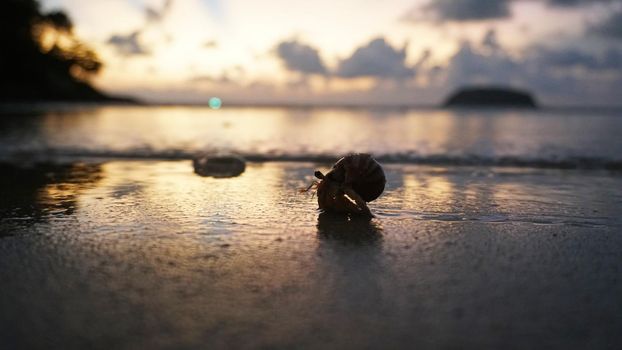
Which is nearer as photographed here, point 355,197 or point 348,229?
point 348,229

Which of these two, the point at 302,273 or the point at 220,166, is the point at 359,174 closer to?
the point at 302,273

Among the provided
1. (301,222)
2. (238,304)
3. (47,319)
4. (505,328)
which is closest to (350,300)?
(238,304)

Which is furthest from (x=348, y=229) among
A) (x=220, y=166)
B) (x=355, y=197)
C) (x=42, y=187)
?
(x=220, y=166)

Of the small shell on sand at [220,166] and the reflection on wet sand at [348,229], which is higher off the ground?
the small shell on sand at [220,166]

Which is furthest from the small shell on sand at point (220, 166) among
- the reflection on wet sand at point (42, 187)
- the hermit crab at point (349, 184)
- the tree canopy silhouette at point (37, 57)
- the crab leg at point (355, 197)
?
the tree canopy silhouette at point (37, 57)

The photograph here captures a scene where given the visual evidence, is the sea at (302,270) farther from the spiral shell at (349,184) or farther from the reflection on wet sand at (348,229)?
the spiral shell at (349,184)
